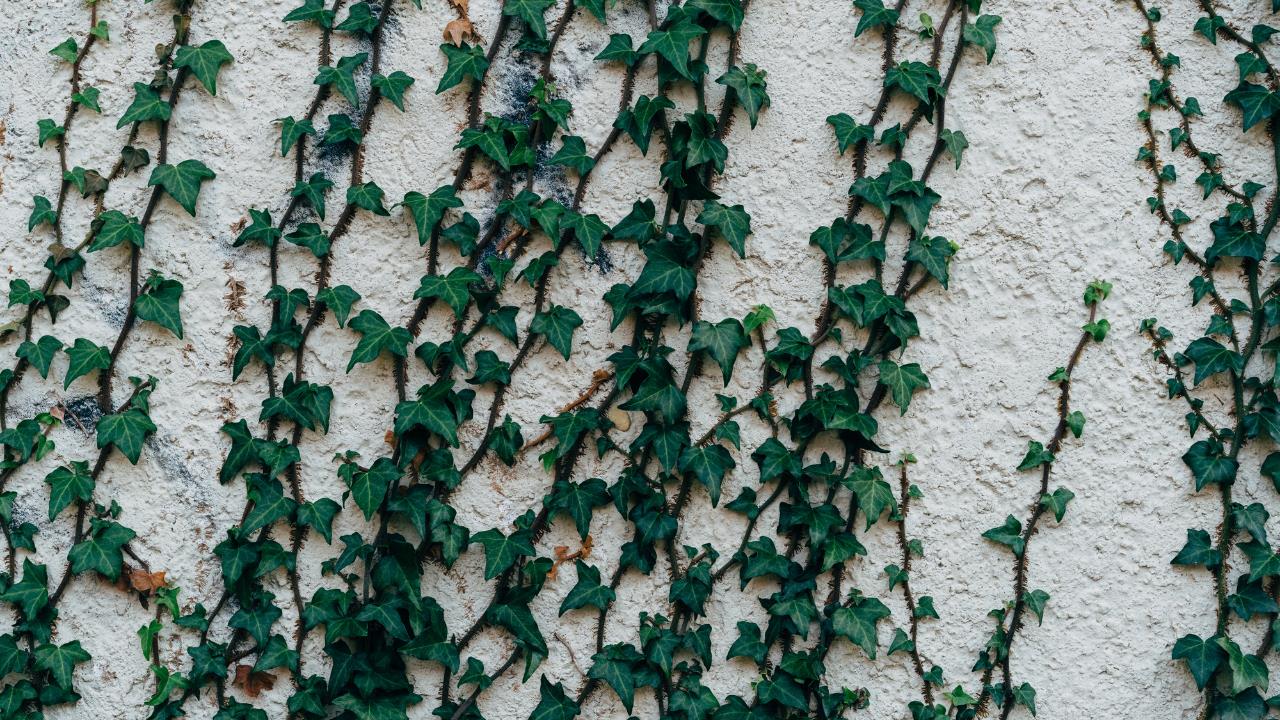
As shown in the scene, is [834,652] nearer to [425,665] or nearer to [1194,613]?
[1194,613]

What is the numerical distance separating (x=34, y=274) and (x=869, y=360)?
6.69 feet

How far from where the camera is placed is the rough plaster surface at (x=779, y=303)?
2133mm

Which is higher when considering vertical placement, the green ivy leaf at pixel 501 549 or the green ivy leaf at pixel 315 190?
the green ivy leaf at pixel 315 190

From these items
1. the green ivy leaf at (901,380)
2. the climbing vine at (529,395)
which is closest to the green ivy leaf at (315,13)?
the climbing vine at (529,395)

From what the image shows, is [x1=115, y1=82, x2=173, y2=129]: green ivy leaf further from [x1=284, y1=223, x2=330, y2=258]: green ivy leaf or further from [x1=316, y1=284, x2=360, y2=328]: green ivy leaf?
[x1=316, y1=284, x2=360, y2=328]: green ivy leaf

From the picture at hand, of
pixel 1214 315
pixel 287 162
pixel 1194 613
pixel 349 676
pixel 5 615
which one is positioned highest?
pixel 1214 315

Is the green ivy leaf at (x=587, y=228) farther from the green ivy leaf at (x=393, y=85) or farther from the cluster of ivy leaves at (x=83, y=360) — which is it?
the cluster of ivy leaves at (x=83, y=360)

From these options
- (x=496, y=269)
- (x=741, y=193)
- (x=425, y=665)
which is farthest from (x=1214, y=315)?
(x=425, y=665)

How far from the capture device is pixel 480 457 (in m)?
2.17

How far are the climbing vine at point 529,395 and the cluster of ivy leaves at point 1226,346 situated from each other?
27 cm

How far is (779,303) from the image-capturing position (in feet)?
7.16

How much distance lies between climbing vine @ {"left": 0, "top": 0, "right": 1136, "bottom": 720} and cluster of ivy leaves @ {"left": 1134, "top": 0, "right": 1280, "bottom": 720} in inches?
10.4

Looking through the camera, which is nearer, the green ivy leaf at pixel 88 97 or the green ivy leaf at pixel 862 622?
the green ivy leaf at pixel 862 622

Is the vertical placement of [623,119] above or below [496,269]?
above
